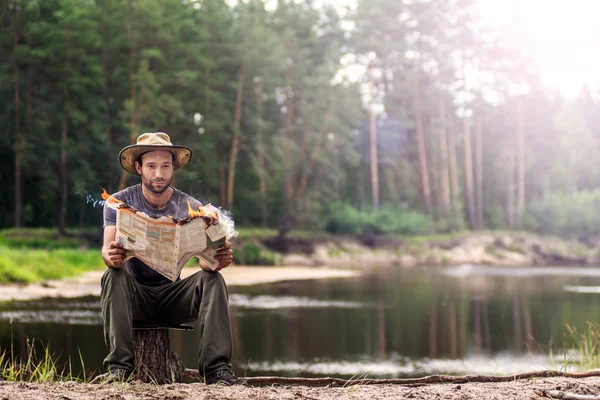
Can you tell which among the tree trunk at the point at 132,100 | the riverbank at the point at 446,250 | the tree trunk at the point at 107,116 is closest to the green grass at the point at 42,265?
the tree trunk at the point at 132,100

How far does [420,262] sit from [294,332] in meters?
21.9

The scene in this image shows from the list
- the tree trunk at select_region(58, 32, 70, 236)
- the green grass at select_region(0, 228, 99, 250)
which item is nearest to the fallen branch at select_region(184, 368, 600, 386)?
the green grass at select_region(0, 228, 99, 250)

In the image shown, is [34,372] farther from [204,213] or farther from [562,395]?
[562,395]

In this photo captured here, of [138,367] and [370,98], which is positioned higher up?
[370,98]

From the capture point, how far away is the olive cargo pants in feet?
13.7

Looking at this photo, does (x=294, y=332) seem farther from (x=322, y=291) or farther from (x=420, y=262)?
(x=420, y=262)

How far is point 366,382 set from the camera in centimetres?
485

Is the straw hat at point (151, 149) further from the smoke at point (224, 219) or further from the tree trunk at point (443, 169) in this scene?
the tree trunk at point (443, 169)

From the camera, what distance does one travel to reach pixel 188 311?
174 inches

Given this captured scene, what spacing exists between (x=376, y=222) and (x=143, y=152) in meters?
31.1

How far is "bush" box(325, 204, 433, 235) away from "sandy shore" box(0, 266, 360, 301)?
395 inches

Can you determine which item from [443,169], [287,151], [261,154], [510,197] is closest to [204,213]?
[261,154]

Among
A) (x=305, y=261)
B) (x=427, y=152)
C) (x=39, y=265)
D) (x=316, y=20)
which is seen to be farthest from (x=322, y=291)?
(x=427, y=152)

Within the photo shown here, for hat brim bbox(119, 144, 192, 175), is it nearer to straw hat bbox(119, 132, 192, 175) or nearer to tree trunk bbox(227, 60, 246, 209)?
straw hat bbox(119, 132, 192, 175)
